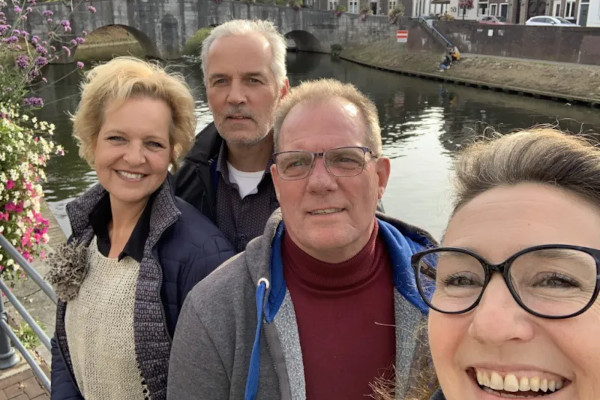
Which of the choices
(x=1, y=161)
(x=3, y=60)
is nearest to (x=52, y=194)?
(x=3, y=60)

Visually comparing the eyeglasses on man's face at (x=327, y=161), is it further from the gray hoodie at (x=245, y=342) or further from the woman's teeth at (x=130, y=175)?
the woman's teeth at (x=130, y=175)

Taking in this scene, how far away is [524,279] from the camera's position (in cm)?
83

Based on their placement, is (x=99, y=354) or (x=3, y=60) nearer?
(x=99, y=354)

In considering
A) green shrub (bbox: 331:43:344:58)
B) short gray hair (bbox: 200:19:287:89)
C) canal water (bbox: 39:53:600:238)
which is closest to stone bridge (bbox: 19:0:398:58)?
green shrub (bbox: 331:43:344:58)

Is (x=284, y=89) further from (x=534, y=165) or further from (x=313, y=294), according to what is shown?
(x=534, y=165)

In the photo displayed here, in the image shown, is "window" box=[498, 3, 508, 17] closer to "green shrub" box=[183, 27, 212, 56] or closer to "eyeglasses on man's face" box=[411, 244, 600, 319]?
"green shrub" box=[183, 27, 212, 56]

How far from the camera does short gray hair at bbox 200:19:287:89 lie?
210 cm

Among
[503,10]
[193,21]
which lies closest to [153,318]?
[193,21]

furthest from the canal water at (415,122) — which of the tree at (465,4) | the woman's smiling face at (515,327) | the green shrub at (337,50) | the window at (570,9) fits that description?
the window at (570,9)

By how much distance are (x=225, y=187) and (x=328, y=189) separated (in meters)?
0.78

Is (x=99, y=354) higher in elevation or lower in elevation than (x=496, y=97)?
higher

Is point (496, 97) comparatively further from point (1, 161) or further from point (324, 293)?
point (324, 293)

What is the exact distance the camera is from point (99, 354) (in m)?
1.62

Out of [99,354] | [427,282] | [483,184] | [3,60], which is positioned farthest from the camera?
[3,60]
